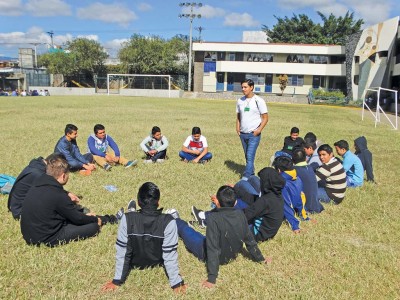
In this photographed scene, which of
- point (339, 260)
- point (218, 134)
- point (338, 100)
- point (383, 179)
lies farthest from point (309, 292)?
point (338, 100)

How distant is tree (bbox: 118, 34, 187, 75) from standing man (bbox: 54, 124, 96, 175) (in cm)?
5060

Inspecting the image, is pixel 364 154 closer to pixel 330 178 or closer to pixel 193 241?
pixel 330 178

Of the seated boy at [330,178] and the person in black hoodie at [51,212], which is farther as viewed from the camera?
the seated boy at [330,178]

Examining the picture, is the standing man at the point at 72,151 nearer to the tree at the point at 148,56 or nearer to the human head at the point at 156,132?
the human head at the point at 156,132

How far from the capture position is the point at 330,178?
630 cm

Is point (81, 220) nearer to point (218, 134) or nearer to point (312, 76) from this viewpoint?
point (218, 134)

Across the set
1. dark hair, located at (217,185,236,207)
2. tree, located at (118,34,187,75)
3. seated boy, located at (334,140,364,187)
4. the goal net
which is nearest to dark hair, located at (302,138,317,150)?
seated boy, located at (334,140,364,187)

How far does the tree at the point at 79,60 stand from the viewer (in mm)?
58000

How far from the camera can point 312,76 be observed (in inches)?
2109

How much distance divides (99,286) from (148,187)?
3.97 feet

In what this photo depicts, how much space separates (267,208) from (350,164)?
3.25 metres

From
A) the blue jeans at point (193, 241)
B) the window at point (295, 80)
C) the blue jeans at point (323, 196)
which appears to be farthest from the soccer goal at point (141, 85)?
the blue jeans at point (193, 241)

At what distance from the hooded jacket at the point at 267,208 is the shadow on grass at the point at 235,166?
3.88 meters

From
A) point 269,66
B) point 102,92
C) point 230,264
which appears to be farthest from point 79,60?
point 230,264
